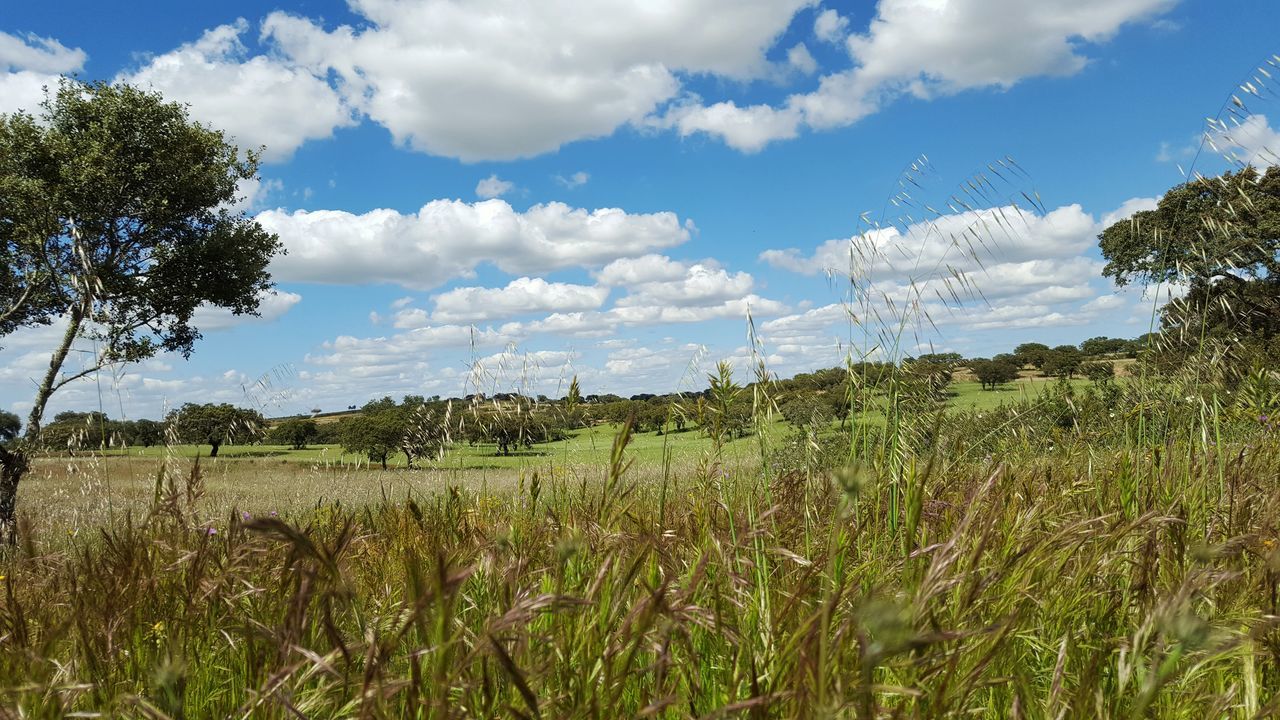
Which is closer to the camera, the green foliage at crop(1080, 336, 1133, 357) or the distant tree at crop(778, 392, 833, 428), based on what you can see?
the distant tree at crop(778, 392, 833, 428)

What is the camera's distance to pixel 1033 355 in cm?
1121

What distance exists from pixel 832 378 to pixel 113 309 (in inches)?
571

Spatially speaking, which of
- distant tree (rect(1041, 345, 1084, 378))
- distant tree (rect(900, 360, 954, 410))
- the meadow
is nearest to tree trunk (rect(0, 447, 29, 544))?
the meadow

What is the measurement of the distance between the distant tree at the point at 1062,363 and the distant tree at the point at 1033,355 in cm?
9

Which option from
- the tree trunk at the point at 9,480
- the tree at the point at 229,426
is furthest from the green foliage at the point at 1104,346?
the tree trunk at the point at 9,480

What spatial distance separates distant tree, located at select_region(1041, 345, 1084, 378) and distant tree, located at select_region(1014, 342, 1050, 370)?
91 mm

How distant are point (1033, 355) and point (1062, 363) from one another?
1171 mm

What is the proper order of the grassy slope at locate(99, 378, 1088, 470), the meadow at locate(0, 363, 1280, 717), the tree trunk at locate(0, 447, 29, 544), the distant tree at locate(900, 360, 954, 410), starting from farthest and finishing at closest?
the tree trunk at locate(0, 447, 29, 544) < the grassy slope at locate(99, 378, 1088, 470) < the distant tree at locate(900, 360, 954, 410) < the meadow at locate(0, 363, 1280, 717)

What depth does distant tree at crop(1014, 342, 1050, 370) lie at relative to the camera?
10375 millimetres

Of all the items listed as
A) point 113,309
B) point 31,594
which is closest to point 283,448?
point 113,309

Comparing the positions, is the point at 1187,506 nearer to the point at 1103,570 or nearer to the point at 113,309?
the point at 1103,570

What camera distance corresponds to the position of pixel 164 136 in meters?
14.3

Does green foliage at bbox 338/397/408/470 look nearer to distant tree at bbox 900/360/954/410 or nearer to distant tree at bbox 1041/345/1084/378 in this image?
distant tree at bbox 1041/345/1084/378

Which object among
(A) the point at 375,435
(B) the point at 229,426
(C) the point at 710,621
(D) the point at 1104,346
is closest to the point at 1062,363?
(D) the point at 1104,346
